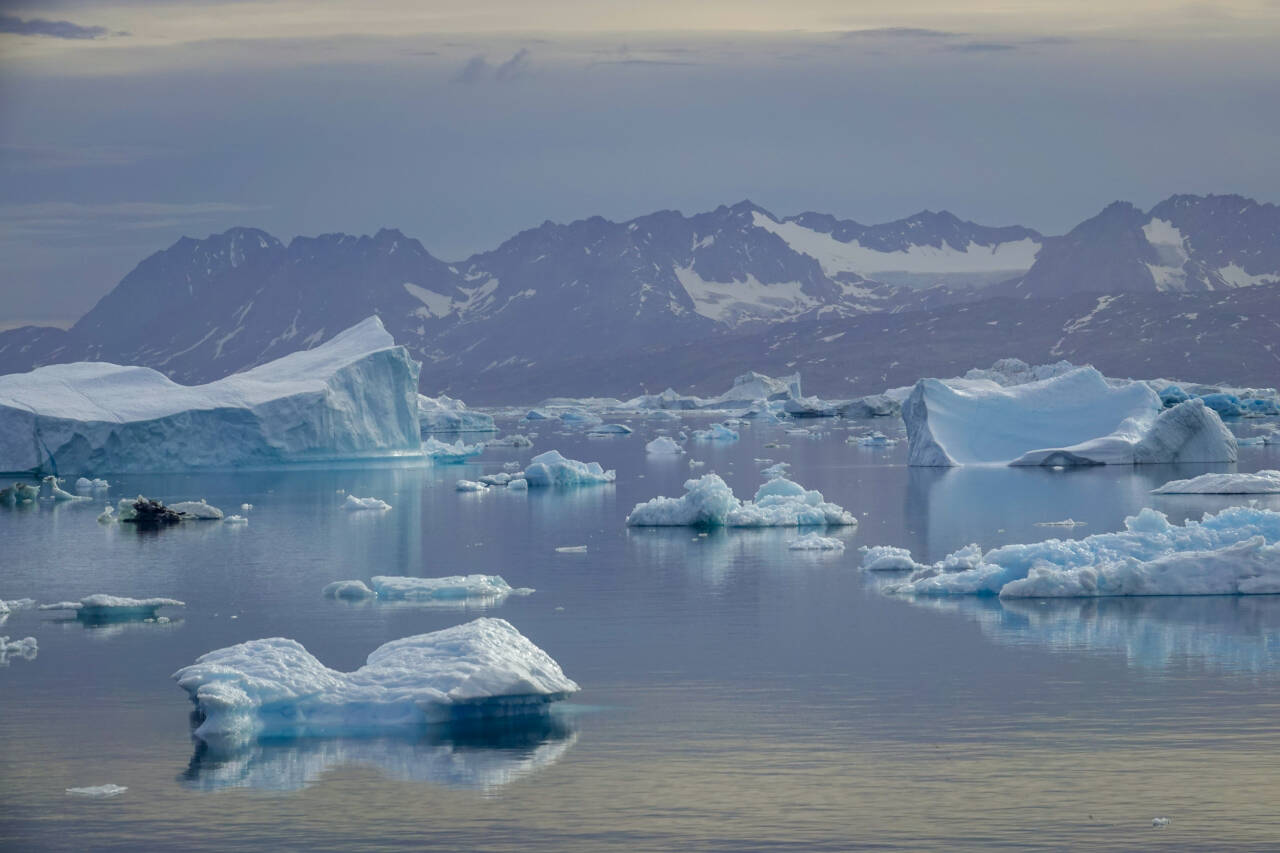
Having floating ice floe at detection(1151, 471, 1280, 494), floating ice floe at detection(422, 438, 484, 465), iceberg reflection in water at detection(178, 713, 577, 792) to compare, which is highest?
floating ice floe at detection(422, 438, 484, 465)

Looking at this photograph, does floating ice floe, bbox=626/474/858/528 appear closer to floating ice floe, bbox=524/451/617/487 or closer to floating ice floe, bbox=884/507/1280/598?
floating ice floe, bbox=884/507/1280/598

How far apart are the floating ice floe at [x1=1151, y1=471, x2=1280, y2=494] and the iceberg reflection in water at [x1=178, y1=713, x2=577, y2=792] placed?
64.3 feet

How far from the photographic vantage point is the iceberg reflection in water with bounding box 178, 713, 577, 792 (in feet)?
33.2

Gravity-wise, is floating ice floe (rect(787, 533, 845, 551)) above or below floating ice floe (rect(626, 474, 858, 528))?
below

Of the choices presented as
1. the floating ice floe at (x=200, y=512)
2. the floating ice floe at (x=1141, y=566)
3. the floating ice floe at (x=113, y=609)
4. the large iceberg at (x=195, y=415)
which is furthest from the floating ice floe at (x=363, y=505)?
the floating ice floe at (x=1141, y=566)

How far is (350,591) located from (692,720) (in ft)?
23.4

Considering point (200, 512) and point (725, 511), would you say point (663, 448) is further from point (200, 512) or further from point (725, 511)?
point (725, 511)

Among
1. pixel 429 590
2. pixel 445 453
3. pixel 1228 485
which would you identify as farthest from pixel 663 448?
pixel 429 590

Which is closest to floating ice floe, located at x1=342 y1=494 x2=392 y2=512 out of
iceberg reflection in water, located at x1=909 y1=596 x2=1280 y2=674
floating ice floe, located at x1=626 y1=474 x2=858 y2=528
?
floating ice floe, located at x1=626 y1=474 x2=858 y2=528

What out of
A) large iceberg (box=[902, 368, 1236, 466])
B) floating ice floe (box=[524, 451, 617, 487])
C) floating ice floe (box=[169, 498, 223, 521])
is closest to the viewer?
floating ice floe (box=[169, 498, 223, 521])

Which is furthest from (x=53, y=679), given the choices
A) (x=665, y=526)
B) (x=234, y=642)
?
(x=665, y=526)

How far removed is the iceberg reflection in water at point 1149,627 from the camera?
13562 mm

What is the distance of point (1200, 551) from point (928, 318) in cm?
15630

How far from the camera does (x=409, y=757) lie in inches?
414
